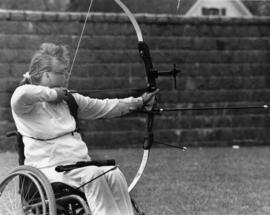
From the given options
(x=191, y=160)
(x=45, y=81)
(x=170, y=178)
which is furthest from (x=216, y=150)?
(x=45, y=81)

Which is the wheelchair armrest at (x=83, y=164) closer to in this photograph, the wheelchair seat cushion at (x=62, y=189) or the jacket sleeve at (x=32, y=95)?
the wheelchair seat cushion at (x=62, y=189)

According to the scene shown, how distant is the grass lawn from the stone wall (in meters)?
0.42

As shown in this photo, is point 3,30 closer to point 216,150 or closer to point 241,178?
point 216,150

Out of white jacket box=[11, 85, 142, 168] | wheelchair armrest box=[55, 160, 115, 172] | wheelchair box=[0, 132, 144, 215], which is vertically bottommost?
wheelchair box=[0, 132, 144, 215]

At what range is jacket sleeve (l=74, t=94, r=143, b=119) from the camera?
161 inches

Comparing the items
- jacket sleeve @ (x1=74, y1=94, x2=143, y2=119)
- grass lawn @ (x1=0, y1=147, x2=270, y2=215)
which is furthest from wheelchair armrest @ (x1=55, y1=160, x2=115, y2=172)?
grass lawn @ (x1=0, y1=147, x2=270, y2=215)

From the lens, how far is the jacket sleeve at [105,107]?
161 inches

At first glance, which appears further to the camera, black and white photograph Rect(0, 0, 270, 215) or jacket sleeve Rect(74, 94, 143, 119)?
black and white photograph Rect(0, 0, 270, 215)

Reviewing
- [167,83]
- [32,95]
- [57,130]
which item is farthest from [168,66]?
[32,95]

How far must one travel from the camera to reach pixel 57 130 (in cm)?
382

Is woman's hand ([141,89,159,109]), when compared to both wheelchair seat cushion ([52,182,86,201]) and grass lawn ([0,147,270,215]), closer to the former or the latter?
wheelchair seat cushion ([52,182,86,201])

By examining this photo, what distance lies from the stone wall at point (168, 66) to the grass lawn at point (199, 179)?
421 millimetres

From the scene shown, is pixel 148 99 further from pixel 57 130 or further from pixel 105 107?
pixel 57 130

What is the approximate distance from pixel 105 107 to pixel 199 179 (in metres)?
A: 2.86
